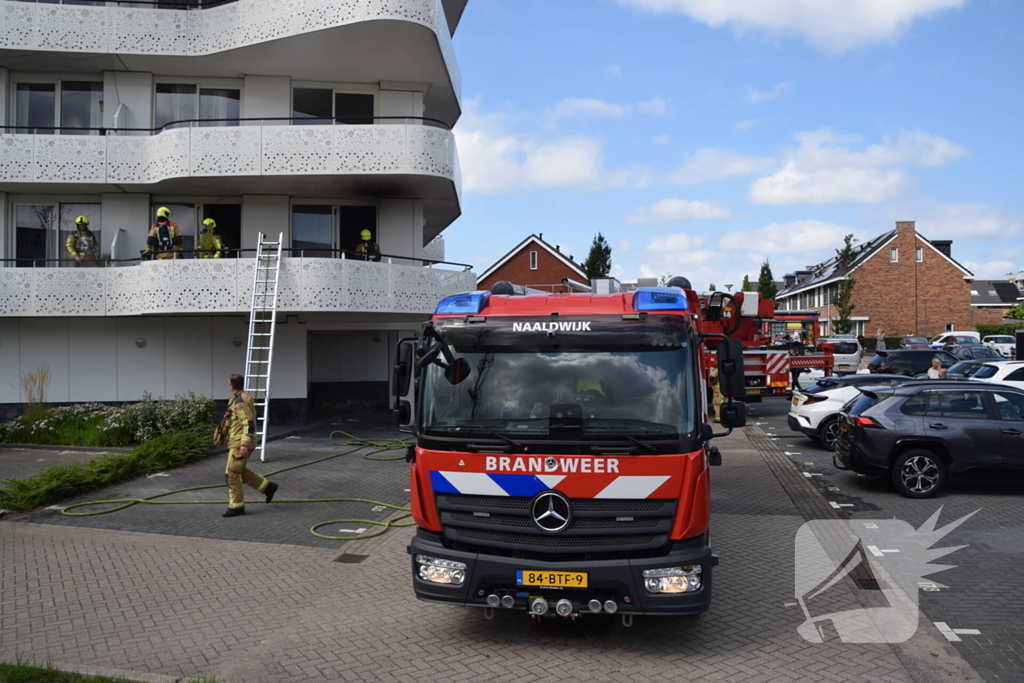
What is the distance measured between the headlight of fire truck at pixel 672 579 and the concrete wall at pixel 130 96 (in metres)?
18.8

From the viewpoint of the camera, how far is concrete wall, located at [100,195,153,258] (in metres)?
19.7

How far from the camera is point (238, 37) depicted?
1833 cm

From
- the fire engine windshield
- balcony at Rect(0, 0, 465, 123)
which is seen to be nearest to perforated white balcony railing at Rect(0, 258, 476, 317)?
balcony at Rect(0, 0, 465, 123)

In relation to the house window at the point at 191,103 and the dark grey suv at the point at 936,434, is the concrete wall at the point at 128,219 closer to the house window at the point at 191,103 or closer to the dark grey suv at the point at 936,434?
the house window at the point at 191,103

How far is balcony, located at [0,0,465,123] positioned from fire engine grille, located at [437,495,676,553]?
568 inches

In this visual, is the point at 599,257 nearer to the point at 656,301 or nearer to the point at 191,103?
the point at 191,103

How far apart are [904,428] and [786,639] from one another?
6.24 metres

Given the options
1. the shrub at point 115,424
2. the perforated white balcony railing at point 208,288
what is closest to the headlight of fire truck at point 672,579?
the shrub at point 115,424

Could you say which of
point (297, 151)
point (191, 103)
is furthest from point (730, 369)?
point (191, 103)

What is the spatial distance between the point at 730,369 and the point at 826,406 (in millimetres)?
10421

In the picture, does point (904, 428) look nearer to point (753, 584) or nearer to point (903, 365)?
point (753, 584)

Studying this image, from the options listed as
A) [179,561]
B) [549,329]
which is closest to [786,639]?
[549,329]

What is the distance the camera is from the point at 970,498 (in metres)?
A: 11.1

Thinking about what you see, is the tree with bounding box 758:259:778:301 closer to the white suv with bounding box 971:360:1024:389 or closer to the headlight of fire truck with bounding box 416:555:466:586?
the white suv with bounding box 971:360:1024:389
